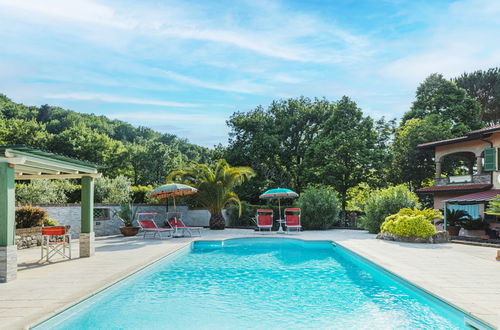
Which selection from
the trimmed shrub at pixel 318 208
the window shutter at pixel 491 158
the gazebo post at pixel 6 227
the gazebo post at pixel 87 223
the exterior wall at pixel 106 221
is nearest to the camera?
the gazebo post at pixel 6 227

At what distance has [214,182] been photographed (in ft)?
68.3

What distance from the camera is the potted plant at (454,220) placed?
17.4 m

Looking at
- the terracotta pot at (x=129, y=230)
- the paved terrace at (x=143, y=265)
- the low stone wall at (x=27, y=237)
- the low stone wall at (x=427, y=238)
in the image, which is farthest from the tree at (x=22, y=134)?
the low stone wall at (x=427, y=238)

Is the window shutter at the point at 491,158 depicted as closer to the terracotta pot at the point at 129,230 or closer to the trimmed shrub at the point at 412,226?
the trimmed shrub at the point at 412,226

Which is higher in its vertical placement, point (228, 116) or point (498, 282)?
point (228, 116)

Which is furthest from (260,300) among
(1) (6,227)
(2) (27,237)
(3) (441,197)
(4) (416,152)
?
(4) (416,152)

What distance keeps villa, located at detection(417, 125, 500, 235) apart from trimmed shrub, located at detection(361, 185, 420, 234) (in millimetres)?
1729

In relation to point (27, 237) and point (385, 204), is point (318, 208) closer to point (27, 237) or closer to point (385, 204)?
point (385, 204)

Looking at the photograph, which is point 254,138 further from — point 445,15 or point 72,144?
point 72,144

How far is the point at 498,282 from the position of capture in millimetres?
7371

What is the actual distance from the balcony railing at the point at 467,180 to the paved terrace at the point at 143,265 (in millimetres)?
7927

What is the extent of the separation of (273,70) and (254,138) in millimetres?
9700

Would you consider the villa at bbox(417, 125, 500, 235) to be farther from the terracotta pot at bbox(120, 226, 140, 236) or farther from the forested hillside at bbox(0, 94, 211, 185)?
the forested hillside at bbox(0, 94, 211, 185)

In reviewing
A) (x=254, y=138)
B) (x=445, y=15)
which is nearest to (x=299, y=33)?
(x=445, y=15)
